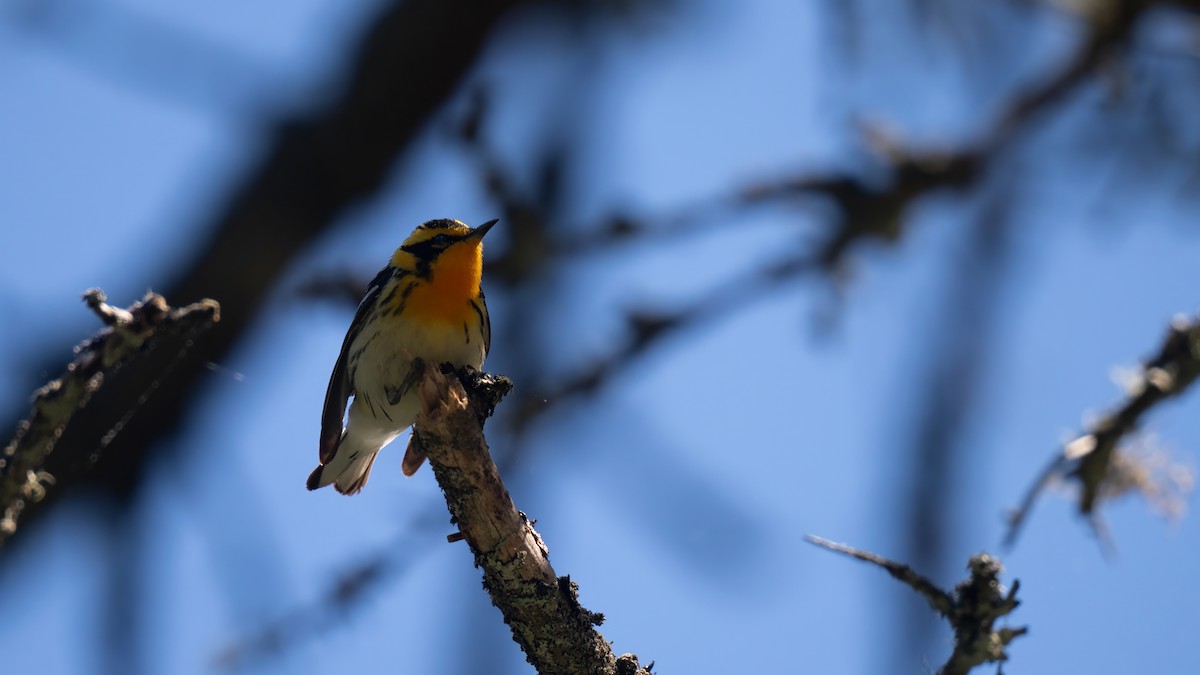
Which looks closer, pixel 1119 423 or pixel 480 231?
pixel 1119 423

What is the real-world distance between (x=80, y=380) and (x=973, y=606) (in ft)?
6.80

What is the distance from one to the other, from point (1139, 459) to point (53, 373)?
3404 mm

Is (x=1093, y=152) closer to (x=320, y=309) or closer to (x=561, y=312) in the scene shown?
(x=561, y=312)

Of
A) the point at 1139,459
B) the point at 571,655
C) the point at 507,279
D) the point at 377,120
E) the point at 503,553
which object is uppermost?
the point at 377,120

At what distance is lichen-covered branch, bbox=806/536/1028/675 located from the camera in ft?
7.77

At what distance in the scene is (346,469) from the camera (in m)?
5.46

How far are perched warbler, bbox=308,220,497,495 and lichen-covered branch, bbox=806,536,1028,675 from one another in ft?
8.47

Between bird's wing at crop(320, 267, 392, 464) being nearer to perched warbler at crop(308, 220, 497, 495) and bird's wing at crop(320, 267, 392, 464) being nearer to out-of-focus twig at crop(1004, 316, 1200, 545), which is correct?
perched warbler at crop(308, 220, 497, 495)

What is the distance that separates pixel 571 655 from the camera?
3.02 meters

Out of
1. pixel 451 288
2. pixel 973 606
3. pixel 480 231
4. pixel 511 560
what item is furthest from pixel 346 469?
pixel 973 606

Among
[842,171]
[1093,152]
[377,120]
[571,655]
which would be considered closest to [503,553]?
[571,655]

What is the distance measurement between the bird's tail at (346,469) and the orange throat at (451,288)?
724 mm

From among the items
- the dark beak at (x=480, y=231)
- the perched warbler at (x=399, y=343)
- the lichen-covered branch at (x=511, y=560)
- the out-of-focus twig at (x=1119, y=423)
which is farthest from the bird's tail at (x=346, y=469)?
the out-of-focus twig at (x=1119, y=423)

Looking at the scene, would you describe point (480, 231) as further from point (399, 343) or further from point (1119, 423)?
point (1119, 423)
